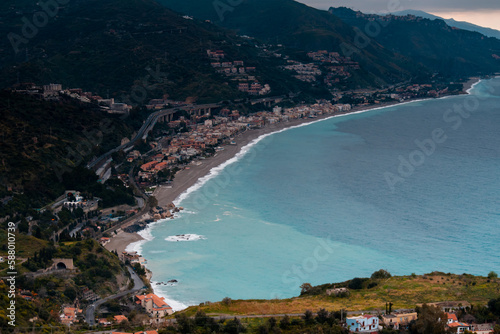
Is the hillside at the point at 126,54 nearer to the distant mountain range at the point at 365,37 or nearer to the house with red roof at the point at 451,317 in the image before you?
the distant mountain range at the point at 365,37

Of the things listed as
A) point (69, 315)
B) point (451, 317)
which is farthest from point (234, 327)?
point (69, 315)

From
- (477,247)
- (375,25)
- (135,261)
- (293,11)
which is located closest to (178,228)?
(135,261)

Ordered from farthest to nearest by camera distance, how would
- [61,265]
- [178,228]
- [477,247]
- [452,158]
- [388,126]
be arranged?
[388,126], [452,158], [178,228], [477,247], [61,265]

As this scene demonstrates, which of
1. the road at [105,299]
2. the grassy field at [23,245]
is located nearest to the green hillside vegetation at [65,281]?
the road at [105,299]

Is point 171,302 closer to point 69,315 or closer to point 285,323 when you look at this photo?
point 69,315

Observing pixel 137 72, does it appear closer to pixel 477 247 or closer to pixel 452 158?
pixel 452 158

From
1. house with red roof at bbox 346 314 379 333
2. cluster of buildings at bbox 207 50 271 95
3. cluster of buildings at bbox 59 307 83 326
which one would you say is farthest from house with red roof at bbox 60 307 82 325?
cluster of buildings at bbox 207 50 271 95

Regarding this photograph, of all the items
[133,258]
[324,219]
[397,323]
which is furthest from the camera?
[324,219]

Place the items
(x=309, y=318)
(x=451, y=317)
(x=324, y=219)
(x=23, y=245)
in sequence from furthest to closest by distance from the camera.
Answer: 1. (x=324, y=219)
2. (x=23, y=245)
3. (x=309, y=318)
4. (x=451, y=317)
